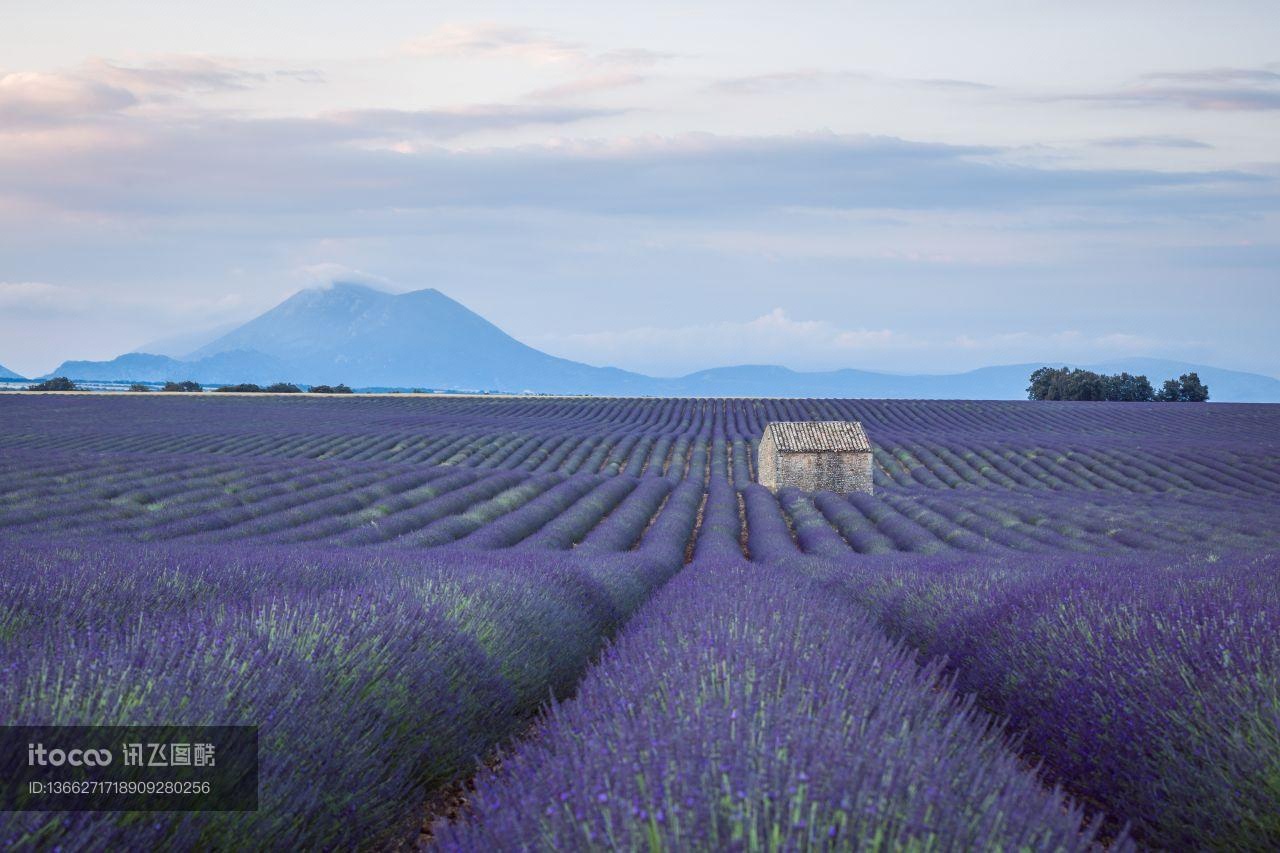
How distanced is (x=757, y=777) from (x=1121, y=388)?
282ft

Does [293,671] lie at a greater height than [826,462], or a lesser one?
greater

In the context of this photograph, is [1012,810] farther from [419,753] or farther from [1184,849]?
[419,753]

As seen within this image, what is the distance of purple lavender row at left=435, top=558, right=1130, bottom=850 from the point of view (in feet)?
7.92

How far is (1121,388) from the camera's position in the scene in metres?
80.6

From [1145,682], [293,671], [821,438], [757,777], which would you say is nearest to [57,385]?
[821,438]

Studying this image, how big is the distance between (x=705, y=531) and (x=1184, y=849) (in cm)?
1620

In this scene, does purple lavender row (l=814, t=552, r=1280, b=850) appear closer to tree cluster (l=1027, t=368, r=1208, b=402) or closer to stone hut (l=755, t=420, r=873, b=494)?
stone hut (l=755, t=420, r=873, b=494)

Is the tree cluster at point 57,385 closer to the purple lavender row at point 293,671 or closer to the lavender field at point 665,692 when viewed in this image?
the lavender field at point 665,692

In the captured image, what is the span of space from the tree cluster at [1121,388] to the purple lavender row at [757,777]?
82471 millimetres

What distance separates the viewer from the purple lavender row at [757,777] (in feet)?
7.92

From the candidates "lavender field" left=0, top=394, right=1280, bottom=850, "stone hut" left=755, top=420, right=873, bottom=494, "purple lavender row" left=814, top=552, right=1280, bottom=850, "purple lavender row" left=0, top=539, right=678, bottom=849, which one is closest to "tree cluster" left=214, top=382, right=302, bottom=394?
"stone hut" left=755, top=420, right=873, bottom=494

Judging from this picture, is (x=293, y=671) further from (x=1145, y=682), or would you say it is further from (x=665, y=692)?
(x=1145, y=682)

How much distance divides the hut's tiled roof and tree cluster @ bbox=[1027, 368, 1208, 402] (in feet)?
180

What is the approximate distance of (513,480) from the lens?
88.3 feet
